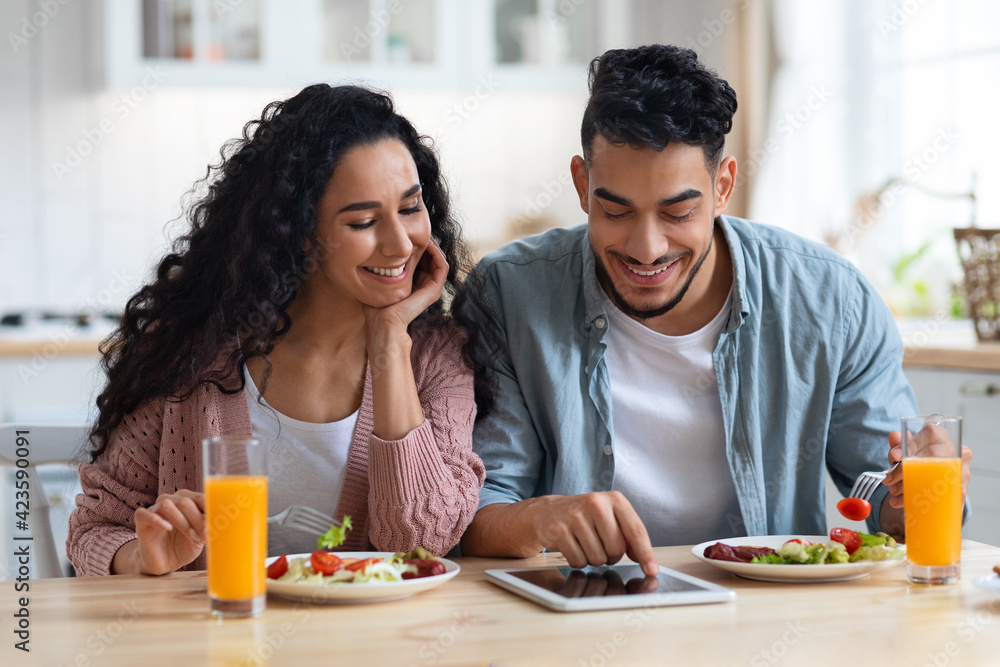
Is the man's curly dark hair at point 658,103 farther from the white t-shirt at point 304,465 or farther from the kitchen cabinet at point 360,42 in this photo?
the kitchen cabinet at point 360,42

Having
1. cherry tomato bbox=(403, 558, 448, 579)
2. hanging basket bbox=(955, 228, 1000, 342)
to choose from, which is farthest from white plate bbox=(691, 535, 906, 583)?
hanging basket bbox=(955, 228, 1000, 342)

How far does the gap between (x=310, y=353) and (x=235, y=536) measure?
0.58m

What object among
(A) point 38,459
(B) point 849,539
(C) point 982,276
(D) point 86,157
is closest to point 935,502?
(B) point 849,539

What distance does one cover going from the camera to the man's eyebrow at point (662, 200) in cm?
154

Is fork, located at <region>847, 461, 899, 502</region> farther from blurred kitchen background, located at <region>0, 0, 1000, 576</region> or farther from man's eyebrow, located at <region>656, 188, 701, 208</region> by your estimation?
blurred kitchen background, located at <region>0, 0, 1000, 576</region>

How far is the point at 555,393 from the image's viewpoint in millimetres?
1666

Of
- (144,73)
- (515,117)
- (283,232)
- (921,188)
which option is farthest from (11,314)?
(921,188)

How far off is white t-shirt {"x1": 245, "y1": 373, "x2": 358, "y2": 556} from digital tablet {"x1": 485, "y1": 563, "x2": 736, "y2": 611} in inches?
14.7

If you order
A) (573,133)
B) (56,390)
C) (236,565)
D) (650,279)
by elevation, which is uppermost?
(573,133)

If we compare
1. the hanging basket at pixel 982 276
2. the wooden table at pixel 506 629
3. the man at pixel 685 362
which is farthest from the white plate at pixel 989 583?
the hanging basket at pixel 982 276

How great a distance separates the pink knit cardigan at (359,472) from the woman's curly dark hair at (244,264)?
0.11 ft

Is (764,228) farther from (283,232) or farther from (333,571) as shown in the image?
(333,571)

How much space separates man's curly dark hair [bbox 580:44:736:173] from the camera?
154 cm

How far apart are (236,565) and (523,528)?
406 mm
